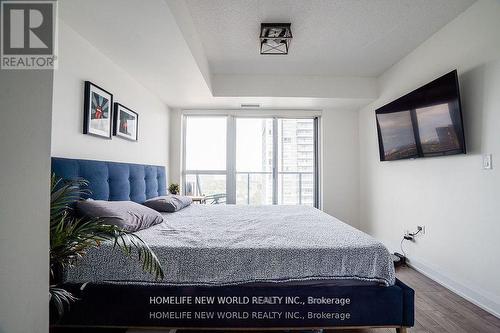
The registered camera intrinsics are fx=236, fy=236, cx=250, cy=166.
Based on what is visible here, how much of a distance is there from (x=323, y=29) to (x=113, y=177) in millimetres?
2523

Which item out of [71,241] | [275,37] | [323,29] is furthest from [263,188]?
[71,241]

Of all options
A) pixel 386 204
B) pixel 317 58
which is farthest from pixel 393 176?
pixel 317 58

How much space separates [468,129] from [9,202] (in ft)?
9.98

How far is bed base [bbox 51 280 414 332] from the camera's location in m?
1.33

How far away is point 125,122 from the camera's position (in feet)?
8.62

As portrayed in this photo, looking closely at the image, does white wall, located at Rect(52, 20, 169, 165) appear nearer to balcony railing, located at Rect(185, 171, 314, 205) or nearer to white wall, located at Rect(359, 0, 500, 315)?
balcony railing, located at Rect(185, 171, 314, 205)

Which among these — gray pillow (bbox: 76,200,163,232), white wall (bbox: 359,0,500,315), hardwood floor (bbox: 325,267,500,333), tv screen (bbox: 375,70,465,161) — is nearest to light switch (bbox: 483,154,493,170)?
white wall (bbox: 359,0,500,315)

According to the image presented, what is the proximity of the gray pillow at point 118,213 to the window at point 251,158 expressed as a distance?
2541 mm

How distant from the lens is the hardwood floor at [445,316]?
1.60 meters

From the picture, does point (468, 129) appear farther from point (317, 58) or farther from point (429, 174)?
point (317, 58)

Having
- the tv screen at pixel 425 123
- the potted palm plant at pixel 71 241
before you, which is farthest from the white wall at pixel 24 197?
the tv screen at pixel 425 123

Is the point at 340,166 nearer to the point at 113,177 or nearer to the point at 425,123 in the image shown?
the point at 425,123

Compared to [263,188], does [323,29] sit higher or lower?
higher

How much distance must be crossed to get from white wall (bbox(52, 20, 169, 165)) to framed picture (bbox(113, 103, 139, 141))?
0.08m
